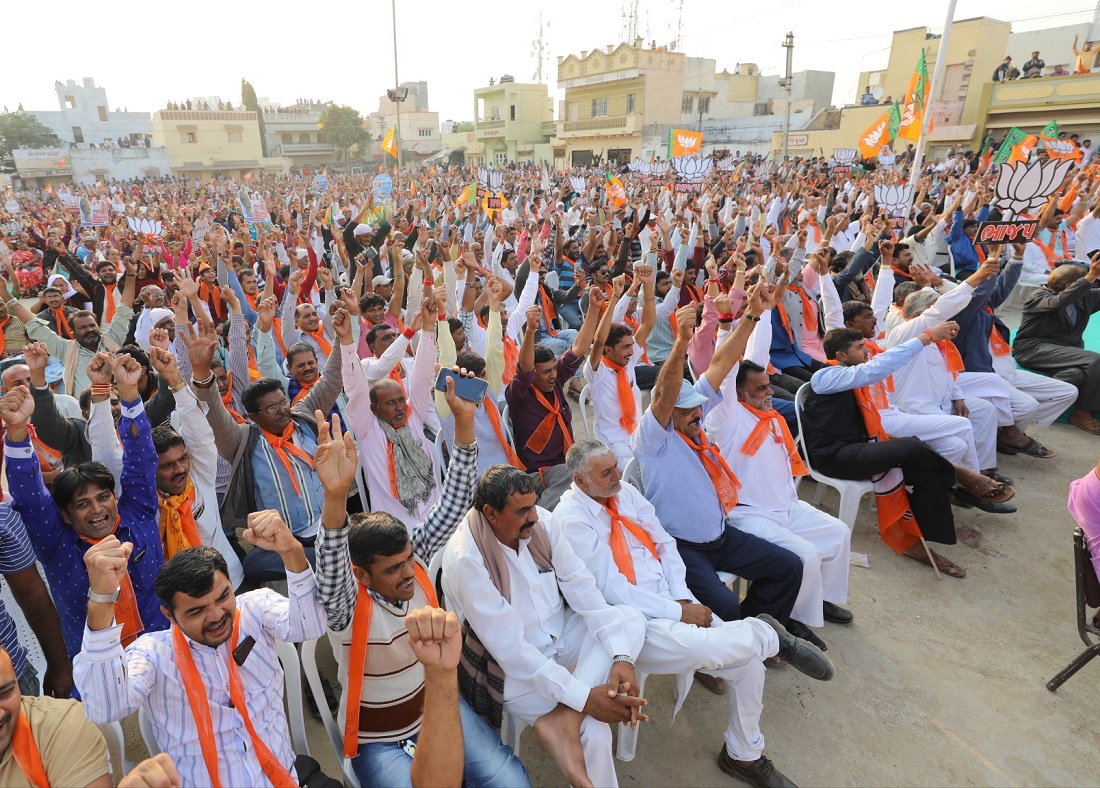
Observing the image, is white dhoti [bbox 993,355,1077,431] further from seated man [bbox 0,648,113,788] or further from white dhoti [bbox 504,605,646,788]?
seated man [bbox 0,648,113,788]

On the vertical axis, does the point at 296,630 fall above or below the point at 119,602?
above

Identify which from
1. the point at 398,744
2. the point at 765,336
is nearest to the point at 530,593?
the point at 398,744

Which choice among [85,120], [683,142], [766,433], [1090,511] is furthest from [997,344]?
[85,120]

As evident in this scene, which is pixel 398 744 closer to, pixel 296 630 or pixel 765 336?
pixel 296 630

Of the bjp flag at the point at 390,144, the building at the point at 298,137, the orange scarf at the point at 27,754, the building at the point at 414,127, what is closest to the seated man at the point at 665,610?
the orange scarf at the point at 27,754

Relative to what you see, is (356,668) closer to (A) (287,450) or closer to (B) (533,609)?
(B) (533,609)

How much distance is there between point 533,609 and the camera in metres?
2.53

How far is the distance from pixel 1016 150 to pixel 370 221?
11.7 meters

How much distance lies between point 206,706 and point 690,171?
42.7 feet

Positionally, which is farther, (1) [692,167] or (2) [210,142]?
(2) [210,142]

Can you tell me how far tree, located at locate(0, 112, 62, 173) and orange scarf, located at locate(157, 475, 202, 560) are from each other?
6292 cm

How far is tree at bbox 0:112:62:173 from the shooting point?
1912 inches

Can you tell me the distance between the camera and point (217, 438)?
308cm

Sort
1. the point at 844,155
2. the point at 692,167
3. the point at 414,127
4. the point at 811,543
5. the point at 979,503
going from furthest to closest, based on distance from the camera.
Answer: the point at 414,127, the point at 844,155, the point at 692,167, the point at 979,503, the point at 811,543
